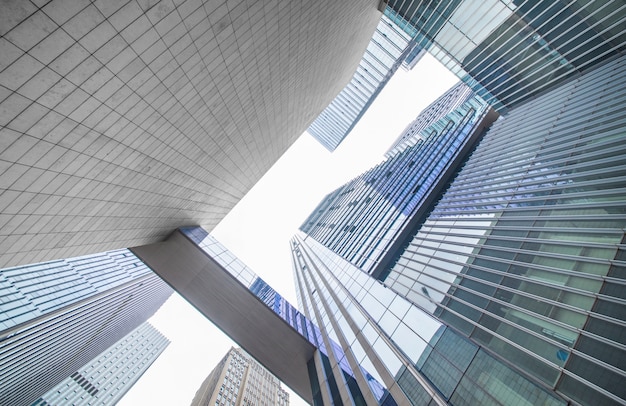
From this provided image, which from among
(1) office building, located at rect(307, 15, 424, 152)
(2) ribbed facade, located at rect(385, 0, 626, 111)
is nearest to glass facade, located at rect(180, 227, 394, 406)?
(2) ribbed facade, located at rect(385, 0, 626, 111)

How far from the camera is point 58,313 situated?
61.6 meters

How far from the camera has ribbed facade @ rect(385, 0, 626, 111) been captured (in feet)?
78.6

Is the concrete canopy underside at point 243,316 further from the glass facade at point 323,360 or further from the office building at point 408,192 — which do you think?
the office building at point 408,192

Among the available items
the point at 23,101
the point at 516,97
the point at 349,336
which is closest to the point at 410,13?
the point at 516,97

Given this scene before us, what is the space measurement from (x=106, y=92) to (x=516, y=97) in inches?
1606

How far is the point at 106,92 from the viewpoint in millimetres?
8266

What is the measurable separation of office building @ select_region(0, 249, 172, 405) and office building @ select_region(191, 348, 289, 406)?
40.9m

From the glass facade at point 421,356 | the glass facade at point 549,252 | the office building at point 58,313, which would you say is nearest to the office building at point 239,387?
the office building at point 58,313

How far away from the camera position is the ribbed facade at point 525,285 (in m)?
9.88

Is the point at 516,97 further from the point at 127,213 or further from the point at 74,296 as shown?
the point at 74,296

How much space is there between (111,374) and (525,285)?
582 feet

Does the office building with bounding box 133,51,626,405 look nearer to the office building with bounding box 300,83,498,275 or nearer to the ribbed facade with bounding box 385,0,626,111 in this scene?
the office building with bounding box 300,83,498,275

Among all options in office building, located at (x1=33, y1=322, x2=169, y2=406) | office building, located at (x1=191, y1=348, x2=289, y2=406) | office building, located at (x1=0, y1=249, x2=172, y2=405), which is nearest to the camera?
office building, located at (x1=0, y1=249, x2=172, y2=405)

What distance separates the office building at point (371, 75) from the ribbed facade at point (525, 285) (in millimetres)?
34883
